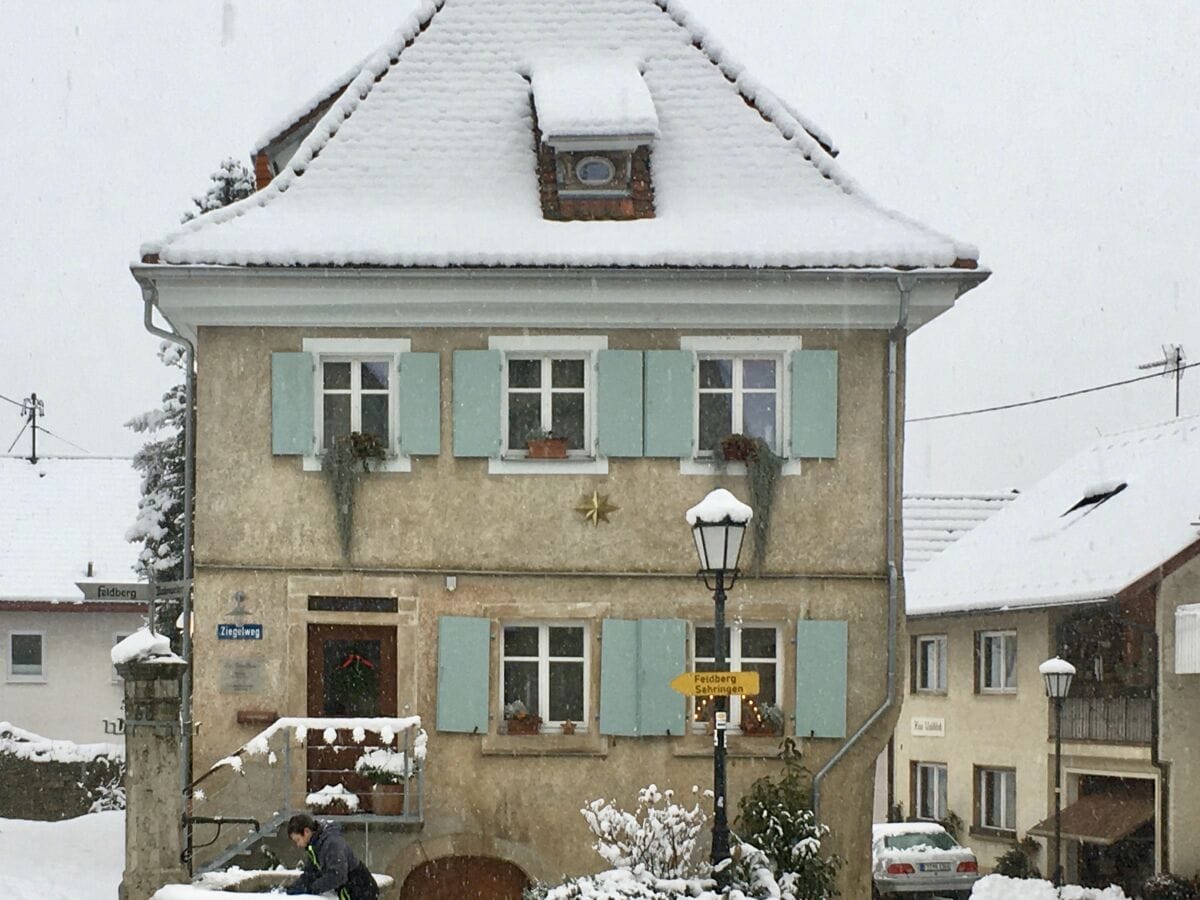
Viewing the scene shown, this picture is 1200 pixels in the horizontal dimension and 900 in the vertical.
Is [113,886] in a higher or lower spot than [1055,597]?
lower

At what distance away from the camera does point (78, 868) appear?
21.9 m

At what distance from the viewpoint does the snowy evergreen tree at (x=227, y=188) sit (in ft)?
91.3

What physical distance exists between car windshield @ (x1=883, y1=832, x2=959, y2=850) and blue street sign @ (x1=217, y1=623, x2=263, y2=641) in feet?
39.1

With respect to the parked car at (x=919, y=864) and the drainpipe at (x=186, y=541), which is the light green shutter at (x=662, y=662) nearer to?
the drainpipe at (x=186, y=541)

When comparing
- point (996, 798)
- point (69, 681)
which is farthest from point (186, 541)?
point (69, 681)

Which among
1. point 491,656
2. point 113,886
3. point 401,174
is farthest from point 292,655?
point 401,174

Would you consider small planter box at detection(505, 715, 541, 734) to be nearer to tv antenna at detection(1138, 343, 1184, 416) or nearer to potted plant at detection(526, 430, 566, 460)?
A: potted plant at detection(526, 430, 566, 460)

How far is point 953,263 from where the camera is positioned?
1867 centimetres

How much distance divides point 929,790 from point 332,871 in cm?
2612

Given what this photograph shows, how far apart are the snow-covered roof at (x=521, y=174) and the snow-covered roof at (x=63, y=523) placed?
922 inches

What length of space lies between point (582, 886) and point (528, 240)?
664 cm

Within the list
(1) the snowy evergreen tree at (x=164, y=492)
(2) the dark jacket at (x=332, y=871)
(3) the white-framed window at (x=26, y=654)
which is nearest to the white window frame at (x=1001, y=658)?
(1) the snowy evergreen tree at (x=164, y=492)

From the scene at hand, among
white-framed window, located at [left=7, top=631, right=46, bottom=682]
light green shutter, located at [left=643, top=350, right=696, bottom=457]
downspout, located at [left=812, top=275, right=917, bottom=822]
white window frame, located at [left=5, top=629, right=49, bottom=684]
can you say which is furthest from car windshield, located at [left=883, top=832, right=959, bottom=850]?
white-framed window, located at [left=7, top=631, right=46, bottom=682]

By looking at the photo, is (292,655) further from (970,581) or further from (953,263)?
(970,581)
